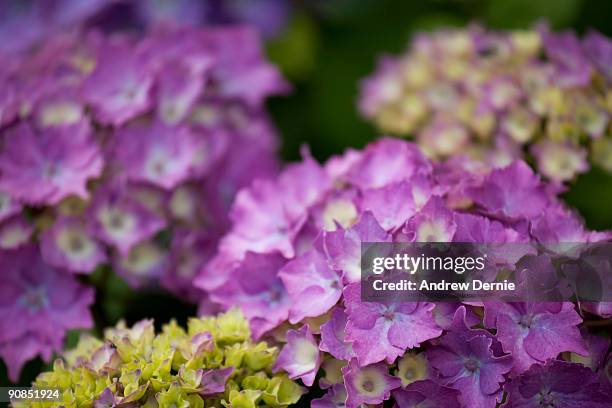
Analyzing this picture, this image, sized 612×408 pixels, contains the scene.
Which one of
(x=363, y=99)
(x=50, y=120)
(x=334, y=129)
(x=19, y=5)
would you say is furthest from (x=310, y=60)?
(x=50, y=120)

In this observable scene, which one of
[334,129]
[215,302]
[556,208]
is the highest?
[556,208]

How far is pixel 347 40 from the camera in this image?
5.50 feet

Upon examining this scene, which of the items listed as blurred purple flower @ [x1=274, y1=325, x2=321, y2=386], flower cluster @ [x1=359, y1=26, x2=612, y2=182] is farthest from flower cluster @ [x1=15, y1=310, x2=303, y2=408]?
flower cluster @ [x1=359, y1=26, x2=612, y2=182]

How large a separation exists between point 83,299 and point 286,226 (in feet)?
0.87

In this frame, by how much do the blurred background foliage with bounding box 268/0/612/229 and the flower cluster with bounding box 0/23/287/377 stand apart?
37cm

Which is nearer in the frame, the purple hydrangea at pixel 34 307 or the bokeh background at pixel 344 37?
the purple hydrangea at pixel 34 307

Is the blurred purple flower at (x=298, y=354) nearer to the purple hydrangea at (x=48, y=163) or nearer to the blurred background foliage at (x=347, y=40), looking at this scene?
the purple hydrangea at (x=48, y=163)

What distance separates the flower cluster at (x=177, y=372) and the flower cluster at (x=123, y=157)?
0.62 feet

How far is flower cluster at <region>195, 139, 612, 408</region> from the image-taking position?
72 centimetres

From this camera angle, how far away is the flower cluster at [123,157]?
100 cm

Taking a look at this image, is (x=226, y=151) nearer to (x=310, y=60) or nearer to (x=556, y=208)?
(x=556, y=208)

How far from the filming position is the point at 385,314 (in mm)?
741

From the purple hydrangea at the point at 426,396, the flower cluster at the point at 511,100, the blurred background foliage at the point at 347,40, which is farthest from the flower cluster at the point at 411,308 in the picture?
the blurred background foliage at the point at 347,40

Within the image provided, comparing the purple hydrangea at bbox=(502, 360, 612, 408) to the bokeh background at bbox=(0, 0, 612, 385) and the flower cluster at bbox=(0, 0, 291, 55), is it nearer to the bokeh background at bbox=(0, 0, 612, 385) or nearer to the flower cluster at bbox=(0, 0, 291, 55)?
the bokeh background at bbox=(0, 0, 612, 385)
